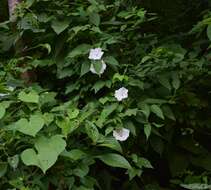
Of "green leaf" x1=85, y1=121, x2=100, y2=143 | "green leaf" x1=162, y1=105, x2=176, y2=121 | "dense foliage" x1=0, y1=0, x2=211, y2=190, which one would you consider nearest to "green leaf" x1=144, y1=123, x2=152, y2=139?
"dense foliage" x1=0, y1=0, x2=211, y2=190

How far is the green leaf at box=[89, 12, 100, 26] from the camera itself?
85.0 inches

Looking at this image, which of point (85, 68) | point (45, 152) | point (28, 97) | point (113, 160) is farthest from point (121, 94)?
point (45, 152)

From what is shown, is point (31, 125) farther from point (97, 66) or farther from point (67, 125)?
point (97, 66)

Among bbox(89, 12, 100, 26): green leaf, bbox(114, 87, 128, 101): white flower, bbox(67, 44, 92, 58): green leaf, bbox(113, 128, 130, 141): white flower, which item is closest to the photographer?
bbox(113, 128, 130, 141): white flower

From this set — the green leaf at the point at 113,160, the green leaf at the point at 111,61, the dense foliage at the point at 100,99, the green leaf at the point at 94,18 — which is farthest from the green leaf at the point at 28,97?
the green leaf at the point at 94,18

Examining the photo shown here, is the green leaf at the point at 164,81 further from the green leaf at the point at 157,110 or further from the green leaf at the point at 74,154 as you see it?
the green leaf at the point at 74,154

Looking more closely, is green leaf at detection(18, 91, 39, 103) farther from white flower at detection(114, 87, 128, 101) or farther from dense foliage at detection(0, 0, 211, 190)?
white flower at detection(114, 87, 128, 101)

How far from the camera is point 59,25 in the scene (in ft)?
7.07

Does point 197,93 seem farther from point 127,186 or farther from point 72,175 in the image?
point 72,175

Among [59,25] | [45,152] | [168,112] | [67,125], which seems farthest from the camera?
[59,25]

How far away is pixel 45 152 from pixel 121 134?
43cm

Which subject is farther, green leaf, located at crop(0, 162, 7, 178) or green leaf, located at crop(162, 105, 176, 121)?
green leaf, located at crop(162, 105, 176, 121)

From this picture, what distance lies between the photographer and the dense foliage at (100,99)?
1636 mm

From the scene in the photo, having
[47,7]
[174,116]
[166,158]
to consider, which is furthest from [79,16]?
[166,158]
